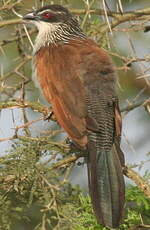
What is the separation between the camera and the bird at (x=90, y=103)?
361cm

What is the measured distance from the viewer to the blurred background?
384 centimetres

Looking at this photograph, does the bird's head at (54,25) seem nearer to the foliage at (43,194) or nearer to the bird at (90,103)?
the bird at (90,103)

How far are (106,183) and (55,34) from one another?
190 cm

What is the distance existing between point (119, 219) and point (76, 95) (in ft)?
3.40

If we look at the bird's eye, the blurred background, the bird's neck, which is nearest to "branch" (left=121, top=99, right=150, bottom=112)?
the blurred background

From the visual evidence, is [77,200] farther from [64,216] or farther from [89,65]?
[89,65]

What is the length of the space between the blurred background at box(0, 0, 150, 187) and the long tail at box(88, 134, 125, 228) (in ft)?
0.39

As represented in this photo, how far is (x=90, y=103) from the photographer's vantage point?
4.11 m

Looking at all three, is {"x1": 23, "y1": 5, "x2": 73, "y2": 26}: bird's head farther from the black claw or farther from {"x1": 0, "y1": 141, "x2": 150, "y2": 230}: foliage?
{"x1": 0, "y1": 141, "x2": 150, "y2": 230}: foliage

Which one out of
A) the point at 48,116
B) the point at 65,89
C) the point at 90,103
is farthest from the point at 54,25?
the point at 48,116

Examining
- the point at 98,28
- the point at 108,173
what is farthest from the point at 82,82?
the point at 108,173

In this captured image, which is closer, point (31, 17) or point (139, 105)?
point (139, 105)

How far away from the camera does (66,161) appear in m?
3.56

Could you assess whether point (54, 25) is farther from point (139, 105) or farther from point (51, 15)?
point (139, 105)
